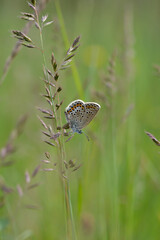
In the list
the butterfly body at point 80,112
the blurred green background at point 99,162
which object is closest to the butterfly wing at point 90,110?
the butterfly body at point 80,112

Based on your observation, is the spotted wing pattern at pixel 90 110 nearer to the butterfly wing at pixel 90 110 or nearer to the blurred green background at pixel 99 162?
the butterfly wing at pixel 90 110

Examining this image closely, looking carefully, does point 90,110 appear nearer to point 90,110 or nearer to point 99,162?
point 90,110

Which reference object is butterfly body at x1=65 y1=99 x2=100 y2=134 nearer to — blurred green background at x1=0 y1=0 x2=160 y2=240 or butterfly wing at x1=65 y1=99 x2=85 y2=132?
butterfly wing at x1=65 y1=99 x2=85 y2=132

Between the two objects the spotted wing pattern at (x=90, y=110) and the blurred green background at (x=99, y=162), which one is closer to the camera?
the spotted wing pattern at (x=90, y=110)

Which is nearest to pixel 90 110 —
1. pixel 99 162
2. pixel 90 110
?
pixel 90 110

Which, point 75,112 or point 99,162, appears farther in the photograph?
point 99,162

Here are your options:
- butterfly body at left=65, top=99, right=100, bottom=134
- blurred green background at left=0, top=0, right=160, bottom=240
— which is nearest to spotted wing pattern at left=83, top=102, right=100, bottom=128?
butterfly body at left=65, top=99, right=100, bottom=134

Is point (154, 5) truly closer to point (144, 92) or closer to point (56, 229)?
point (144, 92)

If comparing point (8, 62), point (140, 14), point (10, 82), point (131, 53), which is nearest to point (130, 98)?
point (131, 53)

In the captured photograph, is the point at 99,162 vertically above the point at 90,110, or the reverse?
the point at 90,110
